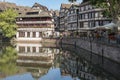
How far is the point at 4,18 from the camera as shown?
104938 mm

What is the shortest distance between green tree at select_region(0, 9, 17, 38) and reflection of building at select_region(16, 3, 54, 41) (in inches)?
189

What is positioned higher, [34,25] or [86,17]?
[86,17]

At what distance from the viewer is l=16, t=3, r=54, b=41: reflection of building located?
354 feet

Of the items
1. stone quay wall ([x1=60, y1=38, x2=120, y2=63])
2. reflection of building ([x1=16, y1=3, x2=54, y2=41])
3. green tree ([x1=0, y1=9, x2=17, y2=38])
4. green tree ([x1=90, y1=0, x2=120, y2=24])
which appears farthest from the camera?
reflection of building ([x1=16, y1=3, x2=54, y2=41])

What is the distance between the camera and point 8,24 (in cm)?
10456

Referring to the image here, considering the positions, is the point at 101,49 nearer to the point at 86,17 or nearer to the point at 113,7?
the point at 113,7

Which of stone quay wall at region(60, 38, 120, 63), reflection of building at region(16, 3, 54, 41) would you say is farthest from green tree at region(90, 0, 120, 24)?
reflection of building at region(16, 3, 54, 41)

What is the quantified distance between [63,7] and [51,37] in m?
40.2

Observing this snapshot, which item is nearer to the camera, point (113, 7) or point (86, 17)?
point (113, 7)

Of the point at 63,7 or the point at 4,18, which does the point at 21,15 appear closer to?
the point at 4,18

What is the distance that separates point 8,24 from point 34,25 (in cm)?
1037

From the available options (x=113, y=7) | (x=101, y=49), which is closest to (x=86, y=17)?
(x=101, y=49)

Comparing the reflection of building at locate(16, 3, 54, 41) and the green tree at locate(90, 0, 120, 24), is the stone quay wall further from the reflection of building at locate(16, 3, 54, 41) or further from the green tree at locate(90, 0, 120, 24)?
the reflection of building at locate(16, 3, 54, 41)

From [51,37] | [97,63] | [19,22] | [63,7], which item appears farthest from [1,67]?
[63,7]
